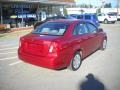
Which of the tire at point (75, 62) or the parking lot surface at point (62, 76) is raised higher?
the tire at point (75, 62)

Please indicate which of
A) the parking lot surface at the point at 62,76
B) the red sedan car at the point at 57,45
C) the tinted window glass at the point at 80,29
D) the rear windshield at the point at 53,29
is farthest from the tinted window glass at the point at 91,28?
the rear windshield at the point at 53,29

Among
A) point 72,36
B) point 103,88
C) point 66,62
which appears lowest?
point 103,88

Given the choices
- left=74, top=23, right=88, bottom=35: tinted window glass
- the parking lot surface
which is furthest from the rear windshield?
the parking lot surface

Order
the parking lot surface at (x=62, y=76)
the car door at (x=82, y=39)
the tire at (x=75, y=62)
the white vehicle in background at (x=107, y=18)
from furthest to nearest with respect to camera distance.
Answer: the white vehicle in background at (x=107, y=18) < the car door at (x=82, y=39) < the tire at (x=75, y=62) < the parking lot surface at (x=62, y=76)

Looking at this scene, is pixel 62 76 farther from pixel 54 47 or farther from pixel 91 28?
pixel 91 28

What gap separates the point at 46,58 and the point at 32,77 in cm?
74

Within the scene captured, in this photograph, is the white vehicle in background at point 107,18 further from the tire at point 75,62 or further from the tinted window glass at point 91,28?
the tire at point 75,62

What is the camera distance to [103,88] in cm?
578

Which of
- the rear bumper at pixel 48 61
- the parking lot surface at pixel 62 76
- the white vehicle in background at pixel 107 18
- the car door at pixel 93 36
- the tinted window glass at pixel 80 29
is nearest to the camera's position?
the parking lot surface at pixel 62 76

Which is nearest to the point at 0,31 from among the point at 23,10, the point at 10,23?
the point at 10,23

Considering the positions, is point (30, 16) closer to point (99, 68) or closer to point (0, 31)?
point (0, 31)

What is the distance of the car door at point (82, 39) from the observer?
720 centimetres

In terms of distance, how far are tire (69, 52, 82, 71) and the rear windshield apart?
0.92 m

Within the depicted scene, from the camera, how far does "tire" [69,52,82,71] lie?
7.08 metres
